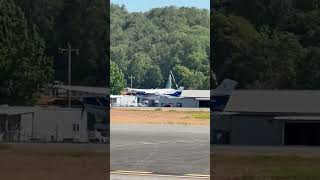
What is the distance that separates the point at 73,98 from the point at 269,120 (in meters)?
1.70

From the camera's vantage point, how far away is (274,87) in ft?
15.0

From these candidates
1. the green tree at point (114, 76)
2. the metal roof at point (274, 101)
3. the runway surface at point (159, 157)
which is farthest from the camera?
the green tree at point (114, 76)

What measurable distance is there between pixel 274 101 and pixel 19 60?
2.28m

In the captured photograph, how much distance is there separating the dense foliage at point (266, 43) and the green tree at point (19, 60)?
1.56 m

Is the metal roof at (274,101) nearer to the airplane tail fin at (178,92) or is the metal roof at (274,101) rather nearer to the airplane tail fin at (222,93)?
the airplane tail fin at (222,93)

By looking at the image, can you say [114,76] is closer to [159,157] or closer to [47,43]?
[159,157]

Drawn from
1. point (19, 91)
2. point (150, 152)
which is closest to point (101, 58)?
point (19, 91)

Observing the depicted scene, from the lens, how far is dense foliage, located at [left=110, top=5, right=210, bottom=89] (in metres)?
23.3

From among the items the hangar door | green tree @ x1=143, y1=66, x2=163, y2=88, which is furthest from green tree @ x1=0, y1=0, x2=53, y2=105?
green tree @ x1=143, y1=66, x2=163, y2=88

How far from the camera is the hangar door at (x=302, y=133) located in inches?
179

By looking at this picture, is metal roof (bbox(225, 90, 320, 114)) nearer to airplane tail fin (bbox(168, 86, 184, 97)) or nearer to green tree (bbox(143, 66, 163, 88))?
green tree (bbox(143, 66, 163, 88))

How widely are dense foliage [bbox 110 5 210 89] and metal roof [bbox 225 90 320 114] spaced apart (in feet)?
52.9

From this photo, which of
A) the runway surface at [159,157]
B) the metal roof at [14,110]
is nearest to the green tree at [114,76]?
the runway surface at [159,157]

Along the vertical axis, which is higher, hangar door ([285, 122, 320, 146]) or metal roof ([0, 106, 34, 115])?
metal roof ([0, 106, 34, 115])
